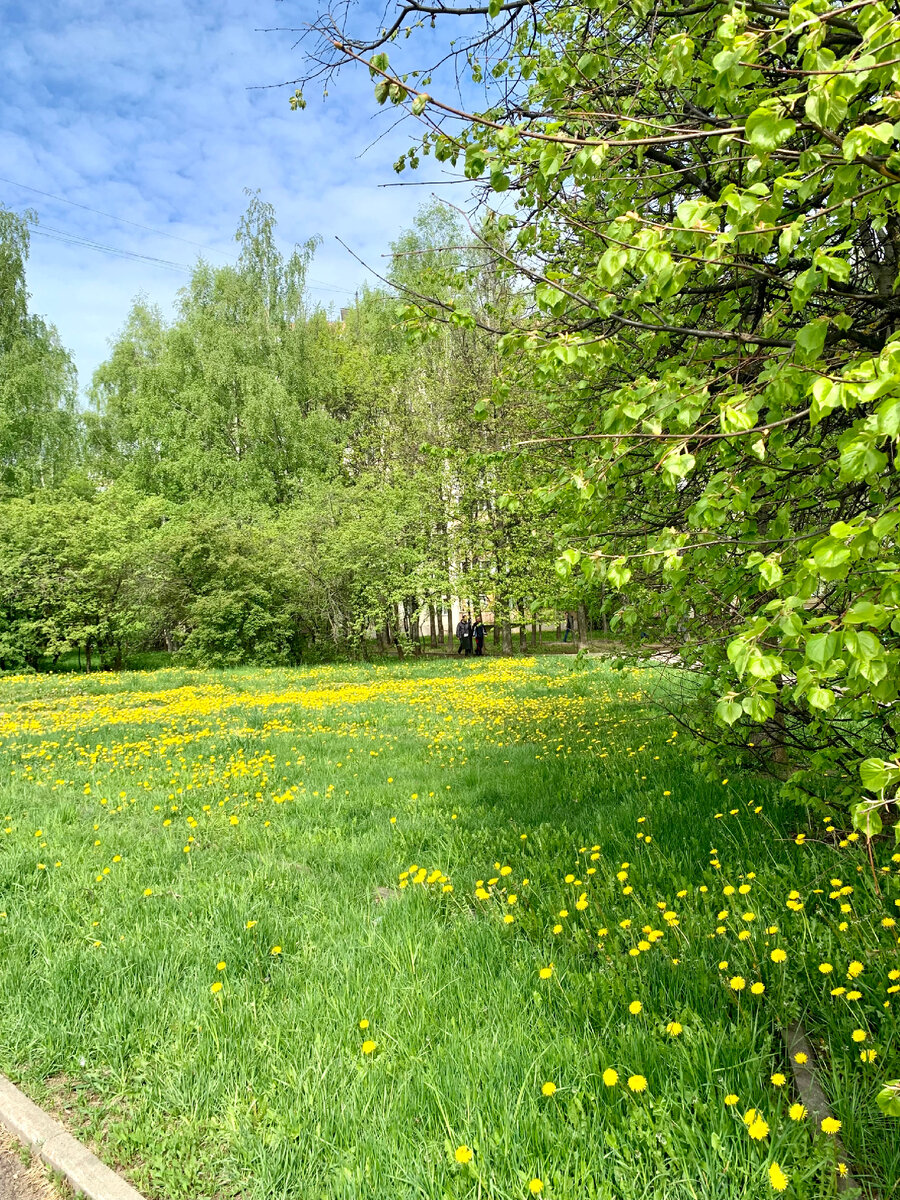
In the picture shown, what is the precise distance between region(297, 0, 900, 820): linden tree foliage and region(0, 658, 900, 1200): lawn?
2.72ft

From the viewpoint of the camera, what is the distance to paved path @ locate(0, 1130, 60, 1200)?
7.37ft

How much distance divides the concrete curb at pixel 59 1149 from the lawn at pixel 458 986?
0.08m

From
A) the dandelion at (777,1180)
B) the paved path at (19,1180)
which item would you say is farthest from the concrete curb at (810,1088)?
the paved path at (19,1180)

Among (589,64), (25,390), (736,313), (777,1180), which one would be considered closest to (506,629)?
(736,313)

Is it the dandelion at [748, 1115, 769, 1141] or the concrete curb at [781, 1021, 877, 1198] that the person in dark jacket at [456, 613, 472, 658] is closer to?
the concrete curb at [781, 1021, 877, 1198]

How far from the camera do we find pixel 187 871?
455cm

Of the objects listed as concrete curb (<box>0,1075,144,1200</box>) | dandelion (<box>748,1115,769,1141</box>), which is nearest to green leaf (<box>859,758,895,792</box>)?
dandelion (<box>748,1115,769,1141</box>)

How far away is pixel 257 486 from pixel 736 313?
1140 inches

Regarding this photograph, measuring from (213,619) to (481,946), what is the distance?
19.4 metres

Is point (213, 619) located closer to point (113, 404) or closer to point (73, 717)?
point (73, 717)

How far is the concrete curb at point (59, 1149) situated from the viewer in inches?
84.7

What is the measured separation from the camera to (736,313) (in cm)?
299

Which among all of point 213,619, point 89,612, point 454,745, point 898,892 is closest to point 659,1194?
point 898,892

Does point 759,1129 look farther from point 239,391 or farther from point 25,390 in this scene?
point 25,390
